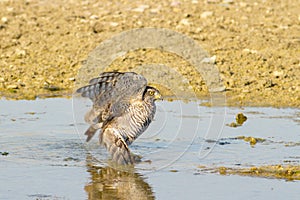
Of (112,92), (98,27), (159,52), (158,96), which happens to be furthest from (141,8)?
(112,92)

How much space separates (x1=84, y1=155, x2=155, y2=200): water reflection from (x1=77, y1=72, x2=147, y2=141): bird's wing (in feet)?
1.62

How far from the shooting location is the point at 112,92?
A: 23.4 feet

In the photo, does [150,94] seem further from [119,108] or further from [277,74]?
[277,74]

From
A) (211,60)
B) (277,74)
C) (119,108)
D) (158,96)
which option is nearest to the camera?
(119,108)

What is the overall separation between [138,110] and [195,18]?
6.47 meters

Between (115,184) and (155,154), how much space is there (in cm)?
123

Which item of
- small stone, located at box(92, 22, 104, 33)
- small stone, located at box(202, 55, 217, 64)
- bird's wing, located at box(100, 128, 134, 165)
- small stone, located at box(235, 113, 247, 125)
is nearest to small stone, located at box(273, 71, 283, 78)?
small stone, located at box(202, 55, 217, 64)

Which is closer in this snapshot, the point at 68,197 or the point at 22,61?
the point at 68,197

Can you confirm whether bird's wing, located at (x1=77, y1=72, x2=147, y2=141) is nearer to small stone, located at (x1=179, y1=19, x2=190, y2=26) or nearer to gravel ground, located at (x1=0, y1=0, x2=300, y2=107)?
gravel ground, located at (x1=0, y1=0, x2=300, y2=107)

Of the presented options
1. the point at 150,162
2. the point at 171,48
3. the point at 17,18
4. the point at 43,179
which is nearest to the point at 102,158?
the point at 150,162

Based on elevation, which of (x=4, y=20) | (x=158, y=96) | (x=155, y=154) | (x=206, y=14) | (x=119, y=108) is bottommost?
(x=155, y=154)

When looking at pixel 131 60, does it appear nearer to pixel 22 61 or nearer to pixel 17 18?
pixel 22 61

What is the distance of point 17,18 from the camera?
1372 centimetres

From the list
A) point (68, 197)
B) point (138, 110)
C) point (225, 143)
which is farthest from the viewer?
point (225, 143)
